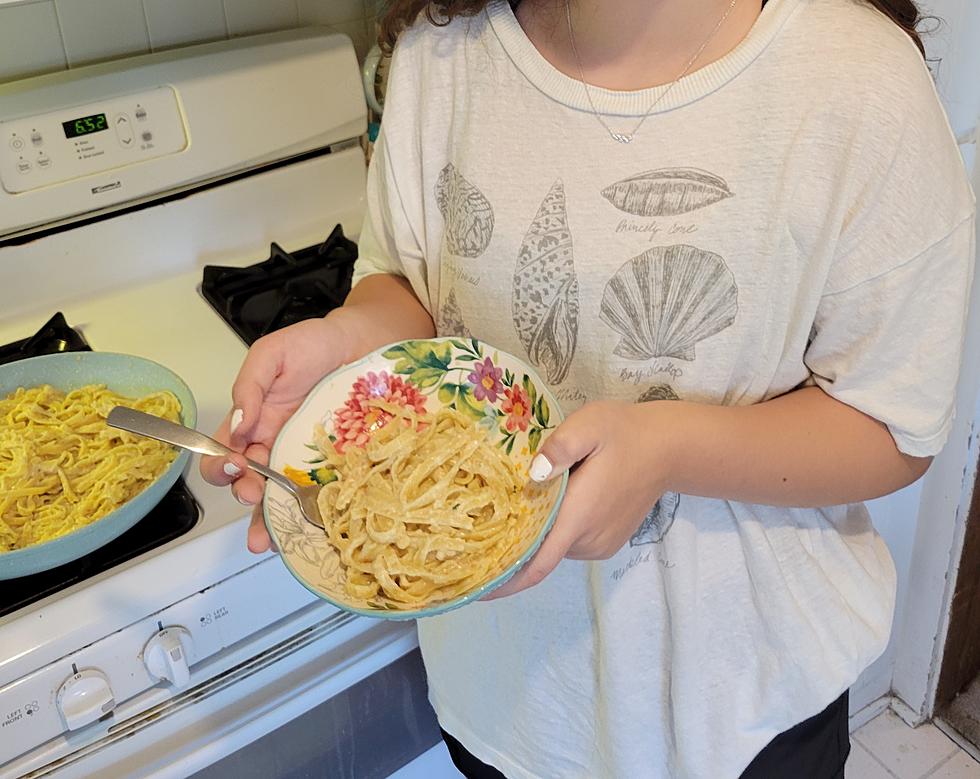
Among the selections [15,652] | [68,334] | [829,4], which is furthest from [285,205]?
[829,4]

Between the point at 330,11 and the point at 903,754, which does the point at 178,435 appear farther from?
the point at 903,754

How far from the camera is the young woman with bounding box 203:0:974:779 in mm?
621

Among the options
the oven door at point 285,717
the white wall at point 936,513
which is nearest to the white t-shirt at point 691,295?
the oven door at point 285,717

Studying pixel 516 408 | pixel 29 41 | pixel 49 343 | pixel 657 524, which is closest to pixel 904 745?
pixel 657 524

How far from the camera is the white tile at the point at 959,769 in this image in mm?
1569

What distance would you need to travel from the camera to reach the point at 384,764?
1102mm

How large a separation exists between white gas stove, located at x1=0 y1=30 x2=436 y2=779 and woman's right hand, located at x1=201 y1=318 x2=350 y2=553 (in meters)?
0.13

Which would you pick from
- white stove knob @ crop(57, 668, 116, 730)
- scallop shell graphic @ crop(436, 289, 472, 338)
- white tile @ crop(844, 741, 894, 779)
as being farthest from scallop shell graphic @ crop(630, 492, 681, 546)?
white tile @ crop(844, 741, 894, 779)

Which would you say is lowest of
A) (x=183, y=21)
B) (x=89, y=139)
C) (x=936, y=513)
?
(x=936, y=513)

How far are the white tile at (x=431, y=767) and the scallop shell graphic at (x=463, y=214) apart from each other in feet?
2.20

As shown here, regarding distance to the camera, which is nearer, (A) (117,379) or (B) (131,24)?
(A) (117,379)

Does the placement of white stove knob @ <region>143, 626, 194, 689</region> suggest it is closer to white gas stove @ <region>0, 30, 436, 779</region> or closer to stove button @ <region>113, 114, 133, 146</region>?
white gas stove @ <region>0, 30, 436, 779</region>

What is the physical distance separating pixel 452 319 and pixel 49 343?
1.79ft

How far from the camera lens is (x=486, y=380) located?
74cm
